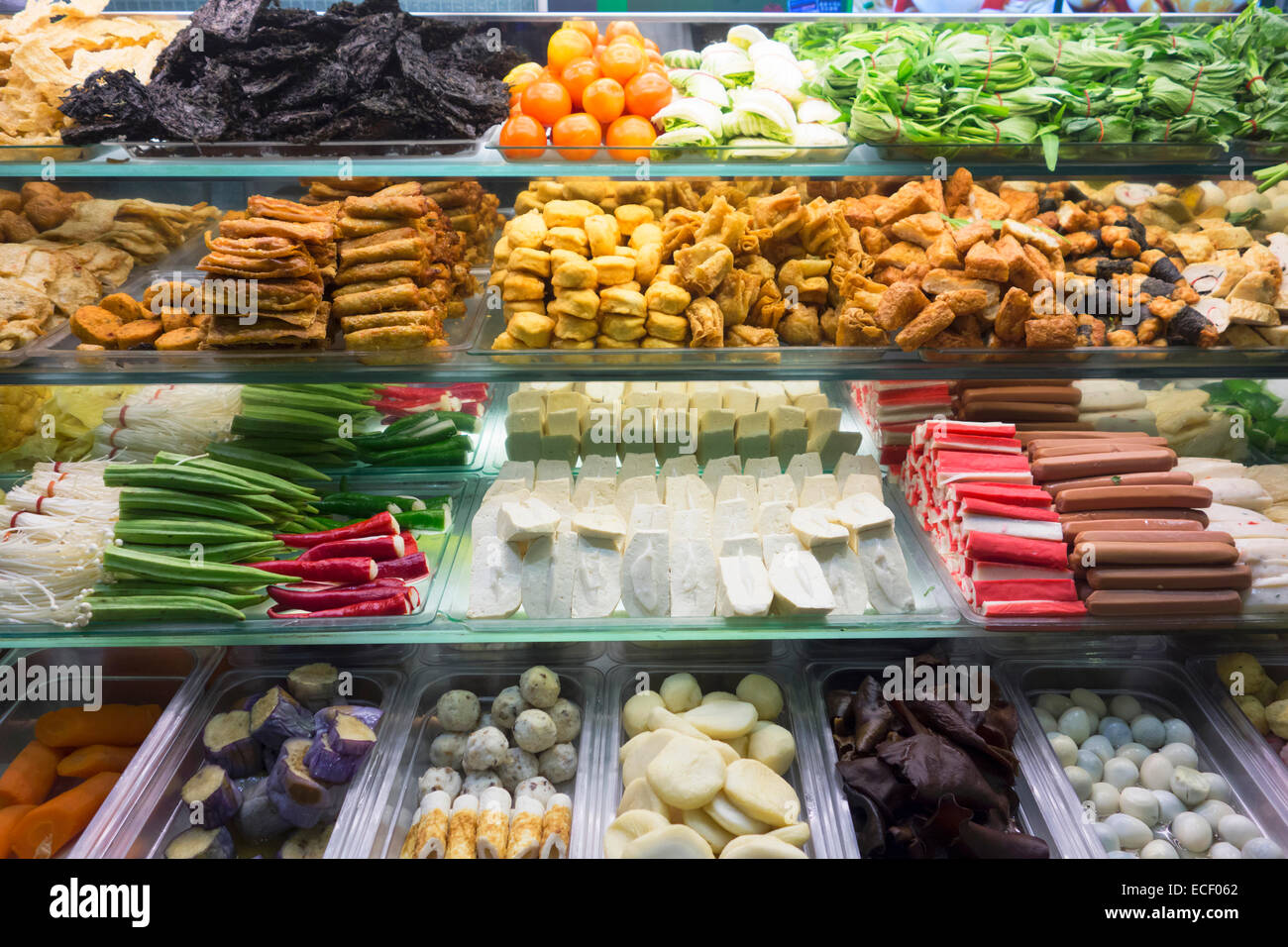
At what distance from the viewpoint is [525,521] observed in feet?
9.23

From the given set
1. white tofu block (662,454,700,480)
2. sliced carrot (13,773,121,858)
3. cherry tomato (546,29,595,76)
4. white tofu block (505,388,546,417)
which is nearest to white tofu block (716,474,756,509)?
white tofu block (662,454,700,480)

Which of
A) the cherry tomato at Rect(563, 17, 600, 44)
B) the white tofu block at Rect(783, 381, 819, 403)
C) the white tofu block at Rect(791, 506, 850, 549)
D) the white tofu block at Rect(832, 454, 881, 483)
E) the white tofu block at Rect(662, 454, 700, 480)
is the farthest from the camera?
the white tofu block at Rect(783, 381, 819, 403)

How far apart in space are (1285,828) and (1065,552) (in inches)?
43.1

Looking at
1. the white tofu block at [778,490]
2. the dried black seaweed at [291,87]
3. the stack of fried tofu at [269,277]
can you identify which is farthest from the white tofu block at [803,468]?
the stack of fried tofu at [269,277]

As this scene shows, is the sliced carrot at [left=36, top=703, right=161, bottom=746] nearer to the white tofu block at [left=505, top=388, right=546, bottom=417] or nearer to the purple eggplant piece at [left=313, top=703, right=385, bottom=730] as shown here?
the purple eggplant piece at [left=313, top=703, right=385, bottom=730]

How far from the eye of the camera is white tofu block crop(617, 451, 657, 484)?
10.6ft

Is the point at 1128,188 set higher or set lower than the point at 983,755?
higher

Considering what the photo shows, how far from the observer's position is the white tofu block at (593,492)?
10.3ft

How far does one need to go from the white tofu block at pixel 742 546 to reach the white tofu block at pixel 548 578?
0.50 metres

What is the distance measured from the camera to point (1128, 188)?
135 inches

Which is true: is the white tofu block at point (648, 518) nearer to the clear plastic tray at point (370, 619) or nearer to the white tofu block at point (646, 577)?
the white tofu block at point (646, 577)

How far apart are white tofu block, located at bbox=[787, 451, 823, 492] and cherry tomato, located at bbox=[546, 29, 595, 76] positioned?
62.5 inches
